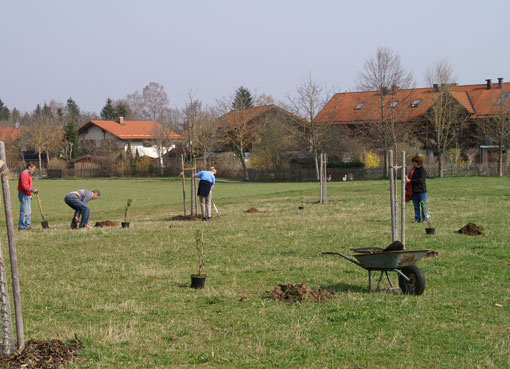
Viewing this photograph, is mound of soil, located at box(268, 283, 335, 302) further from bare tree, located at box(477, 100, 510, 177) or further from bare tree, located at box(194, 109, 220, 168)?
bare tree, located at box(194, 109, 220, 168)

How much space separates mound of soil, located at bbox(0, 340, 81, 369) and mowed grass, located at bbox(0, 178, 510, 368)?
200 mm

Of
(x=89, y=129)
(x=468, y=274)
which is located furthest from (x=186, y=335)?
(x=89, y=129)

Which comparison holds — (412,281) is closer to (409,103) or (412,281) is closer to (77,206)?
(77,206)

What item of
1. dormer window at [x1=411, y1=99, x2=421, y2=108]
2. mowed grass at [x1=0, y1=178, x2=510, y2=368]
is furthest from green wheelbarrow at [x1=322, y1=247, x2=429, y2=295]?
dormer window at [x1=411, y1=99, x2=421, y2=108]

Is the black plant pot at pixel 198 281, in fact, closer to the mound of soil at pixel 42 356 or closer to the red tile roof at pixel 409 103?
the mound of soil at pixel 42 356

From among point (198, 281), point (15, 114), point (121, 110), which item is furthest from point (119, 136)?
point (198, 281)

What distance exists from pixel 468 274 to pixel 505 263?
124 centimetres

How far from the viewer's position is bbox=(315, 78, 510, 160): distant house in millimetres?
64562

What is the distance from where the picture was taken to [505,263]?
10328 mm

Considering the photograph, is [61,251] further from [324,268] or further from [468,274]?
[468,274]

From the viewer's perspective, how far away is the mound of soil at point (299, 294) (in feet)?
26.5

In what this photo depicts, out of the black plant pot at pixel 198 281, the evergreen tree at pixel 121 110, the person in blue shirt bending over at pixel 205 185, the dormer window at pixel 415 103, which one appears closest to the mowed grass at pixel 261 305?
the black plant pot at pixel 198 281

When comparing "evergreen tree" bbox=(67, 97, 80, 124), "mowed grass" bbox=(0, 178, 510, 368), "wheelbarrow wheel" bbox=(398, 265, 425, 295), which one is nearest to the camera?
"mowed grass" bbox=(0, 178, 510, 368)

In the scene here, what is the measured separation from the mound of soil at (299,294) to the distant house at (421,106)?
56322 mm
